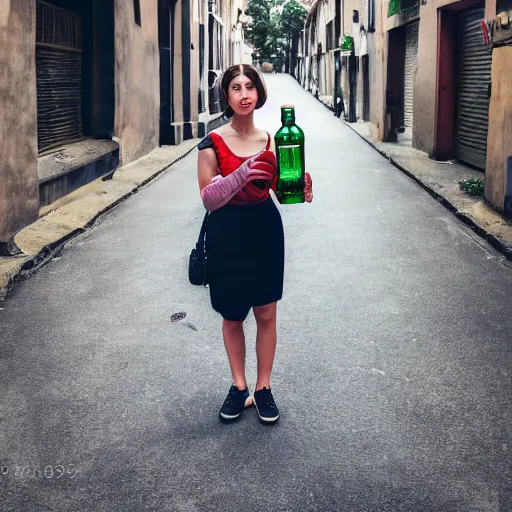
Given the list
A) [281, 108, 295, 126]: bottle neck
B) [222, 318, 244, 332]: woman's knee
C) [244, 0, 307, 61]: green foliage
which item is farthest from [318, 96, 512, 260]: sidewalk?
[244, 0, 307, 61]: green foliage

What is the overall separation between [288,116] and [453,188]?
27.5 feet

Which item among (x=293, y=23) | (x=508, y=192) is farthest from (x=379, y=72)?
(x=293, y=23)

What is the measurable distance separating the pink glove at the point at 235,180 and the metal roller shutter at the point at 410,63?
1629cm

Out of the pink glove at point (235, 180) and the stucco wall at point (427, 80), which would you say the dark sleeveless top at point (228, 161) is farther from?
the stucco wall at point (427, 80)

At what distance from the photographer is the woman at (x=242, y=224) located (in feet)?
11.3

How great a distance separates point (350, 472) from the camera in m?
3.33

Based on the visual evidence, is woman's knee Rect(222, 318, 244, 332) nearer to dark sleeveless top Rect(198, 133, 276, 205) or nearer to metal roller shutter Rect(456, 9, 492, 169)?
dark sleeveless top Rect(198, 133, 276, 205)

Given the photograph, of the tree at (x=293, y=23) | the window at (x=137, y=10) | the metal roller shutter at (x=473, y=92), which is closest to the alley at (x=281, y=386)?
the metal roller shutter at (x=473, y=92)

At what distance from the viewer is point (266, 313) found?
3.81 m

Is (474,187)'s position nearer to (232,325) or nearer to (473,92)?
(473,92)

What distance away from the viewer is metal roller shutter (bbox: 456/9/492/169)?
44.3 feet

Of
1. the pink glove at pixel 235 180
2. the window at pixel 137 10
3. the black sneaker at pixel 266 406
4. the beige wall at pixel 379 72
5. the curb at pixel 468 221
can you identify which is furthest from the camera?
the beige wall at pixel 379 72

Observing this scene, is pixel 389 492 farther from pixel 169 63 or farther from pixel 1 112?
pixel 169 63

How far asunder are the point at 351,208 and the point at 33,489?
7.61 meters
